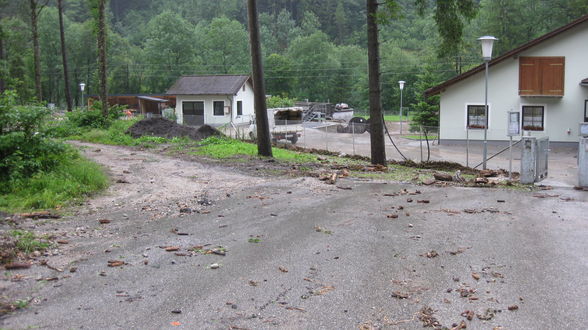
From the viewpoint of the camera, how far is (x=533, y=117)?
33.6 m

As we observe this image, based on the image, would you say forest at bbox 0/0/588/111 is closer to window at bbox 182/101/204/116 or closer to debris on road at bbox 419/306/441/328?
window at bbox 182/101/204/116

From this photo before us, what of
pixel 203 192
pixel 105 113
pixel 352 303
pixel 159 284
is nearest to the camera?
pixel 352 303

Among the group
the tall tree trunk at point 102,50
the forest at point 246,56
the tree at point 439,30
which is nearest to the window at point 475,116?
the tree at point 439,30

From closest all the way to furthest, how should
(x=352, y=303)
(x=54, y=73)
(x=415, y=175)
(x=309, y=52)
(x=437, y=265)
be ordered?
1. (x=352, y=303)
2. (x=437, y=265)
3. (x=415, y=175)
4. (x=54, y=73)
5. (x=309, y=52)

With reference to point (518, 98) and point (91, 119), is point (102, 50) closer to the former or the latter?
point (91, 119)

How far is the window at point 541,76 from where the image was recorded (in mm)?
32688

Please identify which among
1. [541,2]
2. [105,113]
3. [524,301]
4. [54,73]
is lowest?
[524,301]

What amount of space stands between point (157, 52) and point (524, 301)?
277ft

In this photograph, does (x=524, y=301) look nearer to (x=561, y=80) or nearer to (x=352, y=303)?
(x=352, y=303)

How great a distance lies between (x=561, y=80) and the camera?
32.7 metres

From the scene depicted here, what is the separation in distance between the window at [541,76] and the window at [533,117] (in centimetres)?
107

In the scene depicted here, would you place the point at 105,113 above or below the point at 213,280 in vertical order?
above

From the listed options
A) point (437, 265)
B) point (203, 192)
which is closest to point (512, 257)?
point (437, 265)

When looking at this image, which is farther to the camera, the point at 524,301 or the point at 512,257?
the point at 512,257
